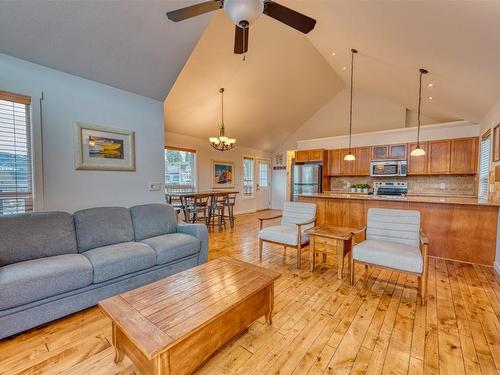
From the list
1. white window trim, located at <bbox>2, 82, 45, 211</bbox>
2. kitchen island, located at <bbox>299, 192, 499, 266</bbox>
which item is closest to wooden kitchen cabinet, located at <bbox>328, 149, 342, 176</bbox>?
kitchen island, located at <bbox>299, 192, 499, 266</bbox>

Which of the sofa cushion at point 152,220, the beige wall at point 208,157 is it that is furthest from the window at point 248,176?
the sofa cushion at point 152,220

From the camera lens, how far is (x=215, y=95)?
5102 mm

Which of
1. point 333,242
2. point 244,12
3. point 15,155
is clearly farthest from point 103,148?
point 333,242

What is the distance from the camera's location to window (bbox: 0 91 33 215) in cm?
238

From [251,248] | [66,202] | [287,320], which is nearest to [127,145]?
[66,202]

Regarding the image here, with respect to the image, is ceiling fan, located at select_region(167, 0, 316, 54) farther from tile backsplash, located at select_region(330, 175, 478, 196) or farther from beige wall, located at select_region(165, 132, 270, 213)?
tile backsplash, located at select_region(330, 175, 478, 196)

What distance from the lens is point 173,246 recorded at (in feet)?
8.75

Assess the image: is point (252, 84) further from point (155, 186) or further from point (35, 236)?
point (35, 236)

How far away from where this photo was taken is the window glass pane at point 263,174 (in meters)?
8.68

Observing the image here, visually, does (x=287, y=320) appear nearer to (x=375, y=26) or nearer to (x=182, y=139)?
(x=375, y=26)

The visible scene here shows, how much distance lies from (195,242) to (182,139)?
3.94m

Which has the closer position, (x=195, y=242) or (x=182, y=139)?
(x=195, y=242)

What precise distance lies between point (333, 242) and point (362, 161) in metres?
4.01

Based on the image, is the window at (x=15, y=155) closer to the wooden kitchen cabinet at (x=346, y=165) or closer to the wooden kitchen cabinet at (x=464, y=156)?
the wooden kitchen cabinet at (x=346, y=165)
